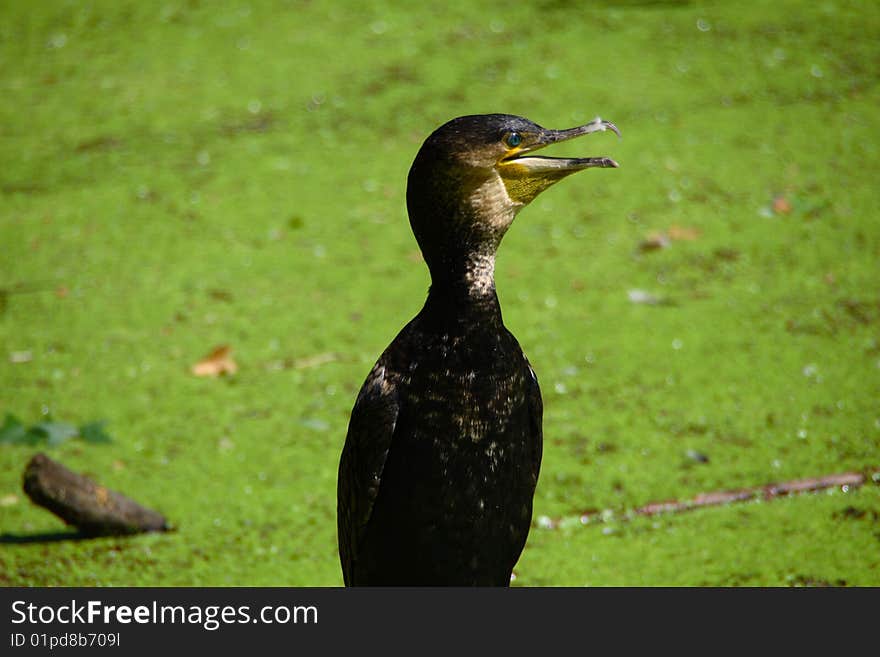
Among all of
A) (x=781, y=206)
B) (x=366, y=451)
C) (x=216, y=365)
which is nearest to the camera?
(x=366, y=451)

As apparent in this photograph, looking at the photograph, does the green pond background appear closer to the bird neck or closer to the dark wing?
the dark wing

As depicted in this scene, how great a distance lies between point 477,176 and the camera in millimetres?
2377

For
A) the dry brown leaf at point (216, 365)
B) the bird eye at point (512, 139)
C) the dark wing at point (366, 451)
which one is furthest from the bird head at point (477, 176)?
the dry brown leaf at point (216, 365)

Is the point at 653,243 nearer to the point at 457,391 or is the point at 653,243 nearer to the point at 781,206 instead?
the point at 781,206

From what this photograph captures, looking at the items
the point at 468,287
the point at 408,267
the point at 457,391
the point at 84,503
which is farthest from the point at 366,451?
the point at 408,267

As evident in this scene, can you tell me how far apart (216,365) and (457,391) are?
2252 millimetres

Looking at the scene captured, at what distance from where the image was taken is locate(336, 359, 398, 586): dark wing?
8.09 feet

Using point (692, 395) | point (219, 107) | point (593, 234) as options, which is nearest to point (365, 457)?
point (692, 395)

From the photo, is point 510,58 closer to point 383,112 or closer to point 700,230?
point 383,112

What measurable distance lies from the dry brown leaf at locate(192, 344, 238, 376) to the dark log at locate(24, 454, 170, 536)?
3.13 ft

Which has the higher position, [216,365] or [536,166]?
[536,166]

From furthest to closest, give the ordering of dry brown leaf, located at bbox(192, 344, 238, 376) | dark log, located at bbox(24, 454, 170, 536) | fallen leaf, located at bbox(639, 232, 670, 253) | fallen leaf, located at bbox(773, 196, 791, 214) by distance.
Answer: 1. fallen leaf, located at bbox(773, 196, 791, 214)
2. fallen leaf, located at bbox(639, 232, 670, 253)
3. dry brown leaf, located at bbox(192, 344, 238, 376)
4. dark log, located at bbox(24, 454, 170, 536)

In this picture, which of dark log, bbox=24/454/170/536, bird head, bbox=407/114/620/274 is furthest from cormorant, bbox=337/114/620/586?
dark log, bbox=24/454/170/536

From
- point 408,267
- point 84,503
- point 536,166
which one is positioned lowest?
point 408,267
